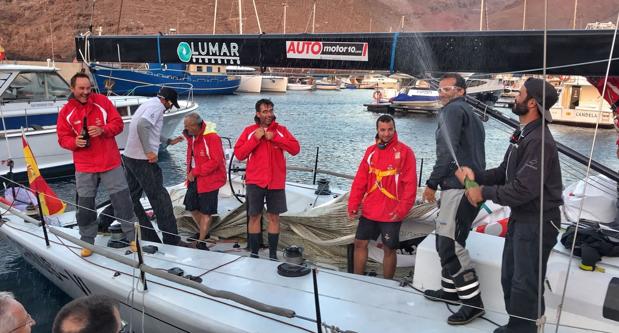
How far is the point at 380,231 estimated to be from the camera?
435cm

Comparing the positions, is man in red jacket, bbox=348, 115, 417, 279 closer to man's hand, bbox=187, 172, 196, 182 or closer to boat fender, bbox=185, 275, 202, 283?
boat fender, bbox=185, 275, 202, 283

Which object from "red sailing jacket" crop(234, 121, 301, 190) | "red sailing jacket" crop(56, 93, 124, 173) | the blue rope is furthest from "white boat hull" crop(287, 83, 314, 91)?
the blue rope

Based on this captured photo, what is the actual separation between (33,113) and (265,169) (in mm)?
9510

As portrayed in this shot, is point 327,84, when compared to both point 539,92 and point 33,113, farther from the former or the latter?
point 539,92

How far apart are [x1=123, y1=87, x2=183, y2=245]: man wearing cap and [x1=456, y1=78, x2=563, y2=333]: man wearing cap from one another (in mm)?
3258

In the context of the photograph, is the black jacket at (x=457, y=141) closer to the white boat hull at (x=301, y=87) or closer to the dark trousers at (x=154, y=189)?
the dark trousers at (x=154, y=189)

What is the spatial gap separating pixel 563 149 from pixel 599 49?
95 cm

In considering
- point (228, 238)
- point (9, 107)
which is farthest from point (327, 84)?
point (228, 238)

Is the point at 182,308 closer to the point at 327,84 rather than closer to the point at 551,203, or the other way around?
the point at 551,203

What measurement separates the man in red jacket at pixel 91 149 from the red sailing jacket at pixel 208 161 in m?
0.79

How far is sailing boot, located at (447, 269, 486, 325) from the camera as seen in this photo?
11.3 feet

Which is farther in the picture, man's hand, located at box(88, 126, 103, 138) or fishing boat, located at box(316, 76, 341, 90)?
fishing boat, located at box(316, 76, 341, 90)

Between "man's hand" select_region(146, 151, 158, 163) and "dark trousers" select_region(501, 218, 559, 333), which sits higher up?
"man's hand" select_region(146, 151, 158, 163)

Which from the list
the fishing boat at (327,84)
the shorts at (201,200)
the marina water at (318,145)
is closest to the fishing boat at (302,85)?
the fishing boat at (327,84)
